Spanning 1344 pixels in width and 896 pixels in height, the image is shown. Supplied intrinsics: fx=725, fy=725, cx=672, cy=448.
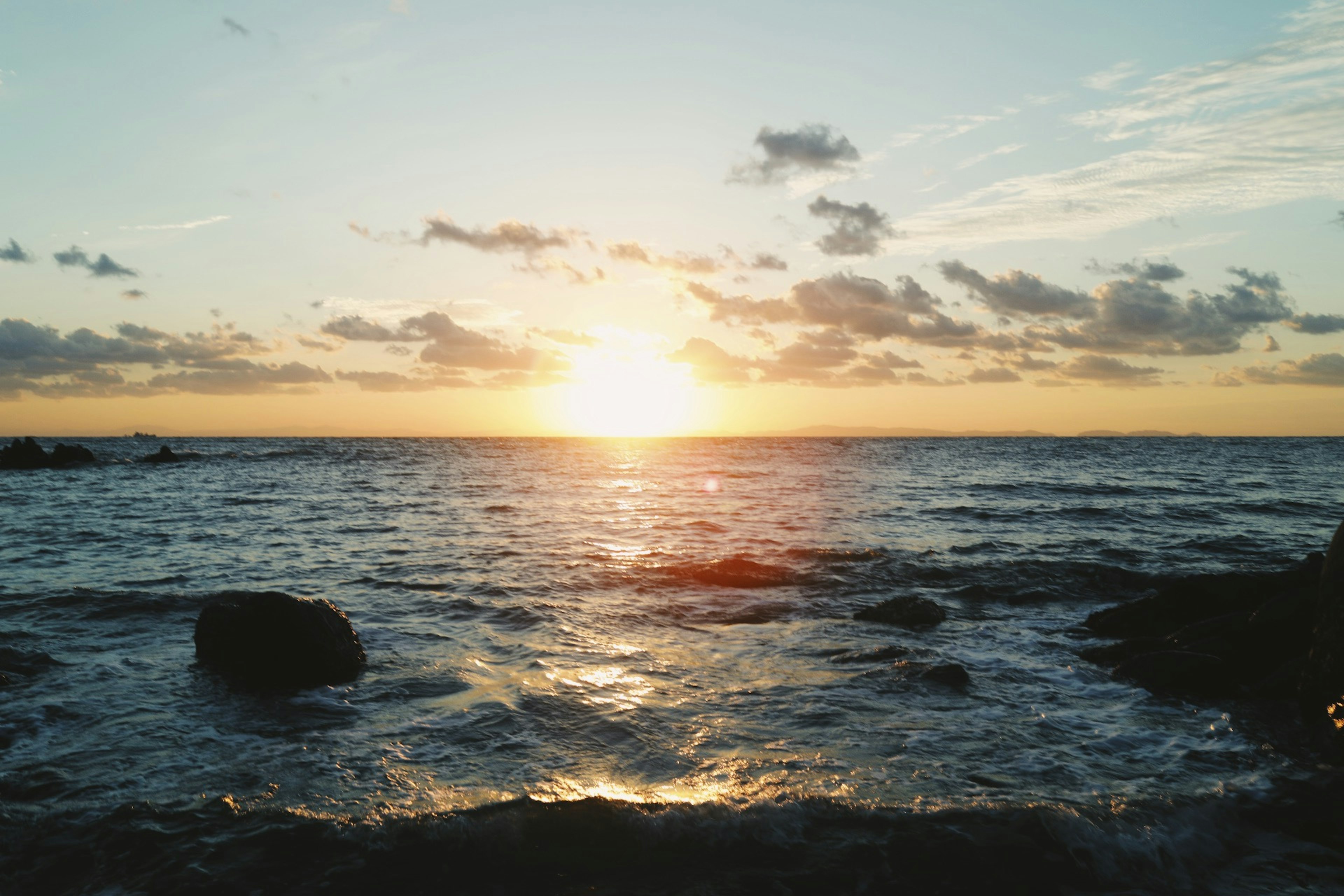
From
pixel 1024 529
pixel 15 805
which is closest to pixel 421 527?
pixel 15 805

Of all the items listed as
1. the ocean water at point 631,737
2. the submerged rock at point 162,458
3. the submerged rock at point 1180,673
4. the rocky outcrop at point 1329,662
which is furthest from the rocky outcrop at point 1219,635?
the submerged rock at point 162,458

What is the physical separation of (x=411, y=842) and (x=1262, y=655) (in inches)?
459

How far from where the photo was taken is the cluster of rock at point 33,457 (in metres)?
62.0

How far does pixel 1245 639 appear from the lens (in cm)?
1080

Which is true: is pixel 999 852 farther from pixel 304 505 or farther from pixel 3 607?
pixel 304 505

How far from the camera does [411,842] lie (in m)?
5.96

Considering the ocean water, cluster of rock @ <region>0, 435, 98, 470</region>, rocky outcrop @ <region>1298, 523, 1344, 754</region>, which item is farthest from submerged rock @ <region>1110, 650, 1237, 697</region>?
cluster of rock @ <region>0, 435, 98, 470</region>

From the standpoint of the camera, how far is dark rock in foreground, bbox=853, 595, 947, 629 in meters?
13.5

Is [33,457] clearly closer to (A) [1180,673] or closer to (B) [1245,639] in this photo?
→ (A) [1180,673]

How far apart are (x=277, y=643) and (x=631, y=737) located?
5.35 meters

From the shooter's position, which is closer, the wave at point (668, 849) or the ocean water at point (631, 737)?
the wave at point (668, 849)

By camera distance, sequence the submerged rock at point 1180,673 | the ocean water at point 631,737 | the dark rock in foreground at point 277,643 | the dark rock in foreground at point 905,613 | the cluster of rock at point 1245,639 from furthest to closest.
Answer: the dark rock in foreground at point 905,613 → the submerged rock at point 1180,673 → the dark rock in foreground at point 277,643 → the cluster of rock at point 1245,639 → the ocean water at point 631,737

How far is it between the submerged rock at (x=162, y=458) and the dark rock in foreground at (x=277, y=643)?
7455cm

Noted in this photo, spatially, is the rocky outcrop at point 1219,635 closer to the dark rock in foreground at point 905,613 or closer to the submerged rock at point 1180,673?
the submerged rock at point 1180,673
